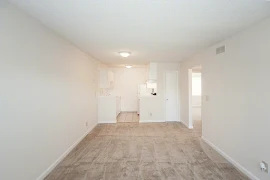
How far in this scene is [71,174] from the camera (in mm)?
2672

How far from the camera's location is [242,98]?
108 inches

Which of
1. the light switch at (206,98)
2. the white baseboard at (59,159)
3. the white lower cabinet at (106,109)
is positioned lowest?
the white baseboard at (59,159)

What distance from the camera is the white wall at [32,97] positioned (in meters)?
1.82

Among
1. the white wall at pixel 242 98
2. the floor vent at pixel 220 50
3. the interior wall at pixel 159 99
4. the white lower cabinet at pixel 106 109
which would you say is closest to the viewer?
the white wall at pixel 242 98

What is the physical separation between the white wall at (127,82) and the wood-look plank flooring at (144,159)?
165 inches

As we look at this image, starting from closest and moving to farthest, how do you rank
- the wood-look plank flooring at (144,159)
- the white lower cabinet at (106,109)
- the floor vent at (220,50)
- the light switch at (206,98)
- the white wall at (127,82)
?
the wood-look plank flooring at (144,159) → the floor vent at (220,50) → the light switch at (206,98) → the white lower cabinet at (106,109) → the white wall at (127,82)

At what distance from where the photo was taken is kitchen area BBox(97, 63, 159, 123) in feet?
21.0

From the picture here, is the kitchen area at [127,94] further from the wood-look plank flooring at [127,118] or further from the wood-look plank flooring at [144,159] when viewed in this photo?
the wood-look plank flooring at [144,159]

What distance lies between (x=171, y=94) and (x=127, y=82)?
3069 millimetres

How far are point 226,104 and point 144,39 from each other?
85.7 inches

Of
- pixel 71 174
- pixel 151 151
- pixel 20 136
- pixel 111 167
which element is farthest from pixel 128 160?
pixel 20 136

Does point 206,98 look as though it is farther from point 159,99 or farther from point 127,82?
point 127,82

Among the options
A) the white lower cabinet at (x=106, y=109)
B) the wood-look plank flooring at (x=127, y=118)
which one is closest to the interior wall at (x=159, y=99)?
the wood-look plank flooring at (x=127, y=118)

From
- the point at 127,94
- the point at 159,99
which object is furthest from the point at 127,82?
the point at 159,99
